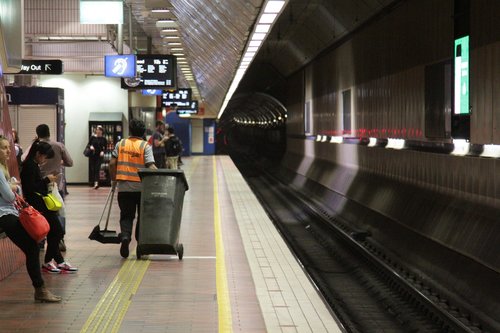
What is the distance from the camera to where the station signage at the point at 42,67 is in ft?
56.4

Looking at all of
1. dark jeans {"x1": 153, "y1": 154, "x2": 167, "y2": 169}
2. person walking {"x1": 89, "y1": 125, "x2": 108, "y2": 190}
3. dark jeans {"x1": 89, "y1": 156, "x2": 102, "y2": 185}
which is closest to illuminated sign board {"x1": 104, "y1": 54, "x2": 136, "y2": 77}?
Result: dark jeans {"x1": 153, "y1": 154, "x2": 167, "y2": 169}

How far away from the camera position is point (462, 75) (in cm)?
1452

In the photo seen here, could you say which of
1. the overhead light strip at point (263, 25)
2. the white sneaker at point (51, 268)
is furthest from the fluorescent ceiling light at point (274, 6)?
the white sneaker at point (51, 268)

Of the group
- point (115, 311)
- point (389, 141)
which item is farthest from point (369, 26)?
point (115, 311)

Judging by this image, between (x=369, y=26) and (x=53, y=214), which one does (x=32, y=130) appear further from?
(x=53, y=214)

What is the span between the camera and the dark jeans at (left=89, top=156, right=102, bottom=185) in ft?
76.6

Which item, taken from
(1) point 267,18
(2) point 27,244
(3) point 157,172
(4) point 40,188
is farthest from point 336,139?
(2) point 27,244

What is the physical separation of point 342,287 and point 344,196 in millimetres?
11470

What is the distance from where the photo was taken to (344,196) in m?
26.2

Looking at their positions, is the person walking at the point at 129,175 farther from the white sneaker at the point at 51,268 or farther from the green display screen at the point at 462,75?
the green display screen at the point at 462,75

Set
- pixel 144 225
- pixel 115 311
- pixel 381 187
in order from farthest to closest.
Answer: pixel 381 187 < pixel 144 225 < pixel 115 311

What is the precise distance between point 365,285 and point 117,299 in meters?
7.12

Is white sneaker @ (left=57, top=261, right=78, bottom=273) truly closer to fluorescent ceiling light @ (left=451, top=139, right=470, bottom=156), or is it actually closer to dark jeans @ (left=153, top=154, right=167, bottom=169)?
fluorescent ceiling light @ (left=451, top=139, right=470, bottom=156)

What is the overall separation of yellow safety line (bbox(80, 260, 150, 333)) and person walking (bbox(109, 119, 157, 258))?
506mm
